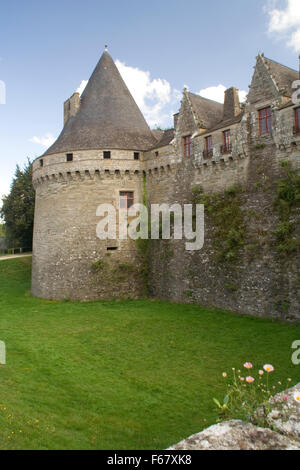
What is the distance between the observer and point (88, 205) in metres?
20.2

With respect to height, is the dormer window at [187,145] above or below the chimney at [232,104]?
below

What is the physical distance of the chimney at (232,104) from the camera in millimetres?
17812

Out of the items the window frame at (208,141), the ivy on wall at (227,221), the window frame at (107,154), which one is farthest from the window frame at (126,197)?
the window frame at (208,141)

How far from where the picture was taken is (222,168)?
16.8 meters

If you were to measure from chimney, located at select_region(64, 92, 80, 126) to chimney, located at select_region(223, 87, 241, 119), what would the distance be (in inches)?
382

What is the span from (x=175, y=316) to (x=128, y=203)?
7.68 m

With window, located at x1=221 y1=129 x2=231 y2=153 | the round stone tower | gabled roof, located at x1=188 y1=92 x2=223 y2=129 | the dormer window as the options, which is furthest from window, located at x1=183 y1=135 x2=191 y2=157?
the round stone tower

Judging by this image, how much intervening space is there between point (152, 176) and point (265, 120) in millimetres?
7488

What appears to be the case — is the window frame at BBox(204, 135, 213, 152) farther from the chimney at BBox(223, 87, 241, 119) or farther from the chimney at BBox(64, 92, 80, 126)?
the chimney at BBox(64, 92, 80, 126)

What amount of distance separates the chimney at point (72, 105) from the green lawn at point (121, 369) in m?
12.8

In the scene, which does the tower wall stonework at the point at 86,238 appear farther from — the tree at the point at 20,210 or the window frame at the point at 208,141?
the tree at the point at 20,210

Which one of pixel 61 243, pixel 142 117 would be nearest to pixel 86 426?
pixel 61 243

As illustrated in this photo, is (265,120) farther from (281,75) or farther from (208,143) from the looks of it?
(208,143)

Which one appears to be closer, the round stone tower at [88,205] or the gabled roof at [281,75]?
the gabled roof at [281,75]
